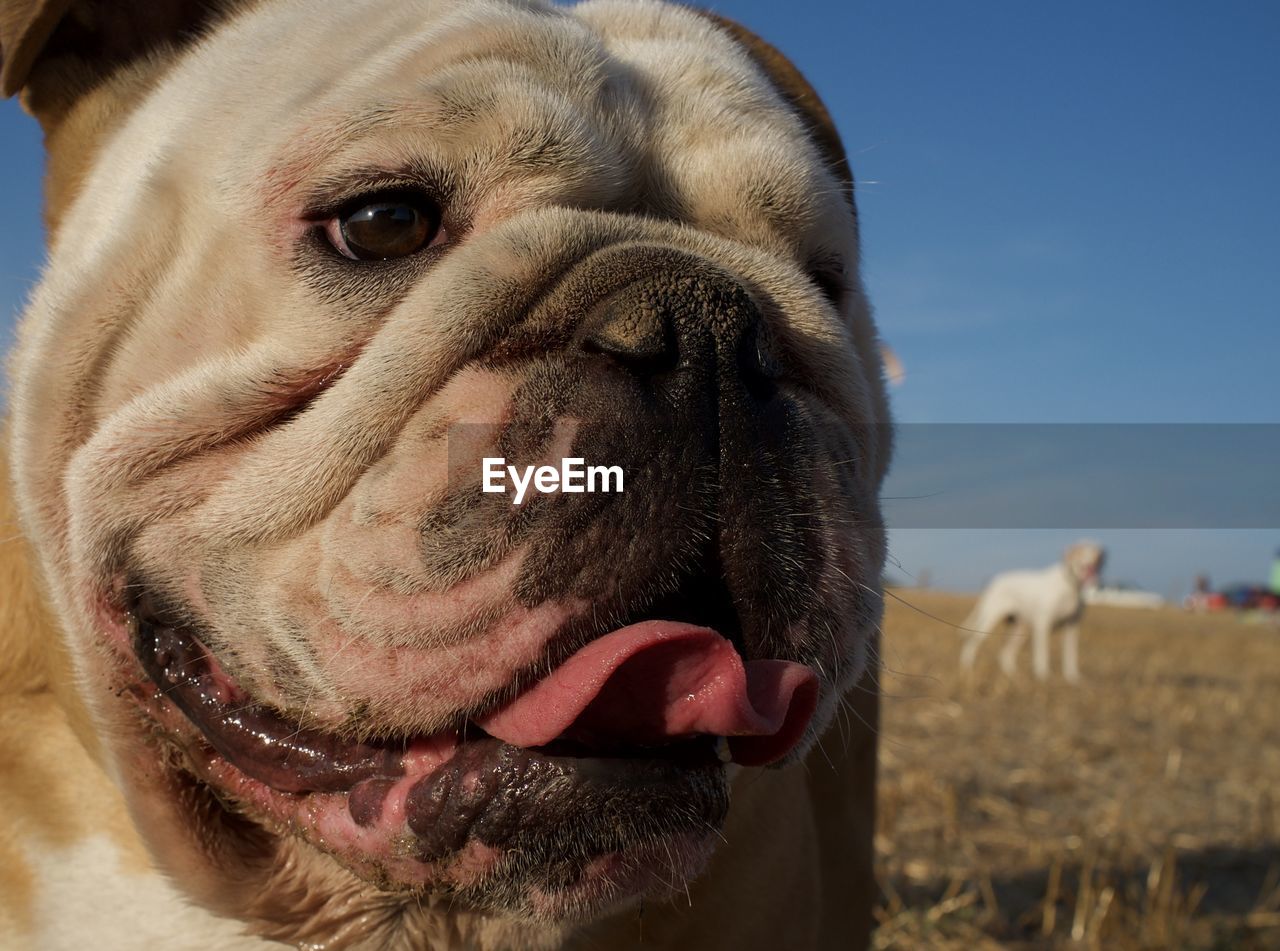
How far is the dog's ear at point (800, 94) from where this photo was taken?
2457 millimetres

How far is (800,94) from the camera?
8.25 ft

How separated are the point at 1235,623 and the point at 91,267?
27.0m

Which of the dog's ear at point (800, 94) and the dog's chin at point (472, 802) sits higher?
the dog's ear at point (800, 94)

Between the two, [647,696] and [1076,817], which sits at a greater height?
[647,696]

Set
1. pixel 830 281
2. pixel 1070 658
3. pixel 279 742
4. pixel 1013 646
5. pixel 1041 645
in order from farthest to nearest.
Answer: pixel 1013 646 < pixel 1041 645 < pixel 1070 658 < pixel 830 281 < pixel 279 742

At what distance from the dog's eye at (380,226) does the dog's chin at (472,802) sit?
57 cm

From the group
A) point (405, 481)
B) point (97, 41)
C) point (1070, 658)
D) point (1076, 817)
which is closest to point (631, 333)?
point (405, 481)

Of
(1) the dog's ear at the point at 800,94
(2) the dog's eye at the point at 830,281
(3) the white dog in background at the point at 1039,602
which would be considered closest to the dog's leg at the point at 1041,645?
(3) the white dog in background at the point at 1039,602

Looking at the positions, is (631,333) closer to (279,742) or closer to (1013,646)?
(279,742)

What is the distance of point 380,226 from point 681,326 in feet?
1.48

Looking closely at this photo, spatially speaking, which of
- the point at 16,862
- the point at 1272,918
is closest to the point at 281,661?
the point at 16,862

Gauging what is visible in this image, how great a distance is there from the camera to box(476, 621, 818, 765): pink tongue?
1333 millimetres

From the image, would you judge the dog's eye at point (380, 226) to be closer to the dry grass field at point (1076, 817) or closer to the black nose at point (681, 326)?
the black nose at point (681, 326)

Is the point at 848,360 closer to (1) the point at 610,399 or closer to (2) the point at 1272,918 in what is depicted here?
(1) the point at 610,399
